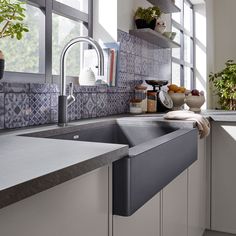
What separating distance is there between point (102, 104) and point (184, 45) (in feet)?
10.3

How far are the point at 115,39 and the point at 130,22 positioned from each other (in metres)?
0.32

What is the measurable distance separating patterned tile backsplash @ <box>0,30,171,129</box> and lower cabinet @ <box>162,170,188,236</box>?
25.3 inches

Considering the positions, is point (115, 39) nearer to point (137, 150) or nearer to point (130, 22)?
point (130, 22)

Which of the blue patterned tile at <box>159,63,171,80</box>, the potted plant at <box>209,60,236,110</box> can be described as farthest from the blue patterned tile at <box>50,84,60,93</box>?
the potted plant at <box>209,60,236,110</box>

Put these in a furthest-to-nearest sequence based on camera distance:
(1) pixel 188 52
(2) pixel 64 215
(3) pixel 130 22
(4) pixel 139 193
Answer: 1. (1) pixel 188 52
2. (3) pixel 130 22
3. (4) pixel 139 193
4. (2) pixel 64 215

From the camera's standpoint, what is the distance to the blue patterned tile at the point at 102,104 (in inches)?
87.3

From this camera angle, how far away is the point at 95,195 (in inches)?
35.2

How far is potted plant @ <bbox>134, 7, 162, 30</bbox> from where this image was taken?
108 inches

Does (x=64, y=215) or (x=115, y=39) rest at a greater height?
(x=115, y=39)

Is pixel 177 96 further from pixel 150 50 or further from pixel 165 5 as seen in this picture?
pixel 165 5

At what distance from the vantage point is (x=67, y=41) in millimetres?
2381

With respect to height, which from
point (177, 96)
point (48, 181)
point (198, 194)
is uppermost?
point (177, 96)

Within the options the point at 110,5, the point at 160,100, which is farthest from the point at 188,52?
the point at 110,5

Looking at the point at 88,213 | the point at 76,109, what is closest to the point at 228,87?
the point at 76,109
